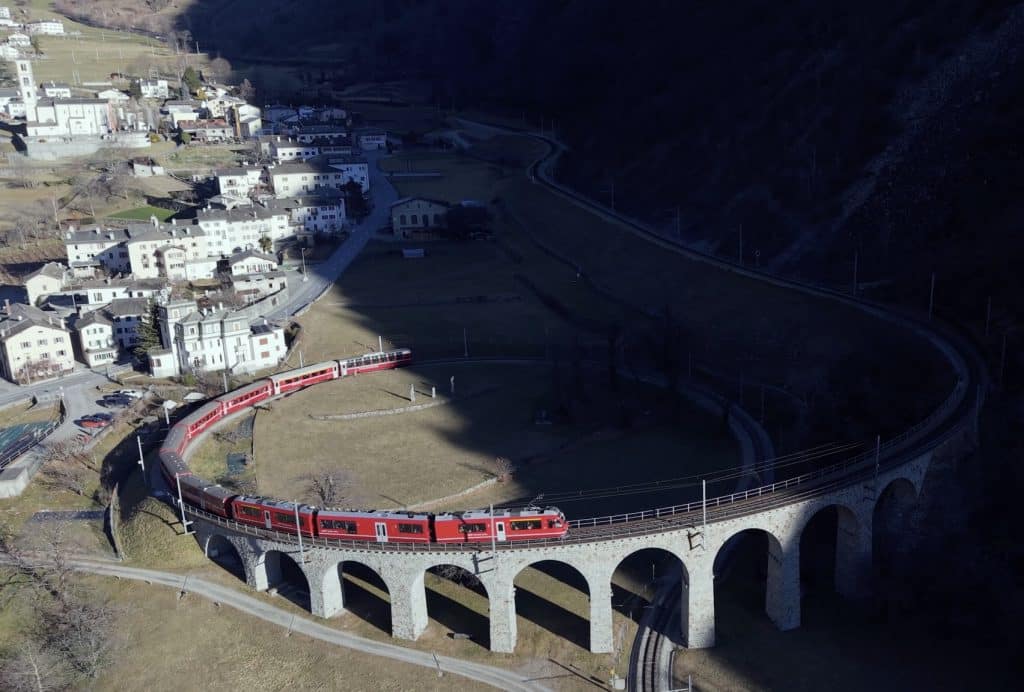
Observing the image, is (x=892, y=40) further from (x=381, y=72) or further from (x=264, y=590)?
(x=381, y=72)

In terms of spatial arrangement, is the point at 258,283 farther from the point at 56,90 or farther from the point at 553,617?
the point at 56,90

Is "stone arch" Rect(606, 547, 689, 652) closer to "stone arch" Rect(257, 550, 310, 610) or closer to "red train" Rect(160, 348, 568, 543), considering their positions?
"red train" Rect(160, 348, 568, 543)

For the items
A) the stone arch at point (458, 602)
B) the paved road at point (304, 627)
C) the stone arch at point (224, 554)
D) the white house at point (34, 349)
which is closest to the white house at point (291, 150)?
the white house at point (34, 349)

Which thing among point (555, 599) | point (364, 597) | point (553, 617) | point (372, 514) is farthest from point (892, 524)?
point (364, 597)

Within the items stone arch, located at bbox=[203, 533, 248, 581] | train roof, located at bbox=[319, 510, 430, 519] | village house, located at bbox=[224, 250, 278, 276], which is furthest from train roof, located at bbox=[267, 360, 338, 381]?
train roof, located at bbox=[319, 510, 430, 519]

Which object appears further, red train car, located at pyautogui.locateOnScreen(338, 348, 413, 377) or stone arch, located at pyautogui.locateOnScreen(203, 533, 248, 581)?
red train car, located at pyautogui.locateOnScreen(338, 348, 413, 377)

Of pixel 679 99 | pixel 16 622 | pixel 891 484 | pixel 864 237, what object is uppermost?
pixel 679 99

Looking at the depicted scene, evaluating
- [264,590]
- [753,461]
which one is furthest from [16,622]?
[753,461]
